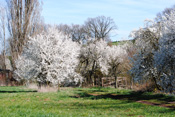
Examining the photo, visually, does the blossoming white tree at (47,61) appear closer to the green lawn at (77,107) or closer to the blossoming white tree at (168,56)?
the green lawn at (77,107)

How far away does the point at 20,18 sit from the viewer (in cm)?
2969

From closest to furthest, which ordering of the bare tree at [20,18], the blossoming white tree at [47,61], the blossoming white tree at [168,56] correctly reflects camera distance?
the blossoming white tree at [168,56] < the blossoming white tree at [47,61] < the bare tree at [20,18]

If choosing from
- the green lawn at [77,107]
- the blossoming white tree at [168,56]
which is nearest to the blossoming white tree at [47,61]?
the green lawn at [77,107]

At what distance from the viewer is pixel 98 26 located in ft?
180

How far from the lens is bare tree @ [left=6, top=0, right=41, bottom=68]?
96.3 feet

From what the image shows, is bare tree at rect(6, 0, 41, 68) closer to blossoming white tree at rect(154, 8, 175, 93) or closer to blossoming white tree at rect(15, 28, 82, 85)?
blossoming white tree at rect(15, 28, 82, 85)

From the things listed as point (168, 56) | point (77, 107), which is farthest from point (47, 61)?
point (168, 56)

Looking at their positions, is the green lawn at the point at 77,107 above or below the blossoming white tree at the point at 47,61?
below

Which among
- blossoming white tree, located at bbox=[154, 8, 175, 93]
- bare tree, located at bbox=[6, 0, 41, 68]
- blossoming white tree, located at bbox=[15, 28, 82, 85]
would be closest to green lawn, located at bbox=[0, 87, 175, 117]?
blossoming white tree, located at bbox=[154, 8, 175, 93]

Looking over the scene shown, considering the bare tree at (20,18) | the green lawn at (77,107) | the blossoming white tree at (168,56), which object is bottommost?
the green lawn at (77,107)

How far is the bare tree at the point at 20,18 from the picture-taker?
2936 centimetres

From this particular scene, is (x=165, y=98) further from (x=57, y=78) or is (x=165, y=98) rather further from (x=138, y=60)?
(x=57, y=78)

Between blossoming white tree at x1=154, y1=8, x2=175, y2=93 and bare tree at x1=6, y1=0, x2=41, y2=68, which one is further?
bare tree at x1=6, y1=0, x2=41, y2=68

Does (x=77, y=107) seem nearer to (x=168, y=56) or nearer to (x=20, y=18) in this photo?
(x=168, y=56)
